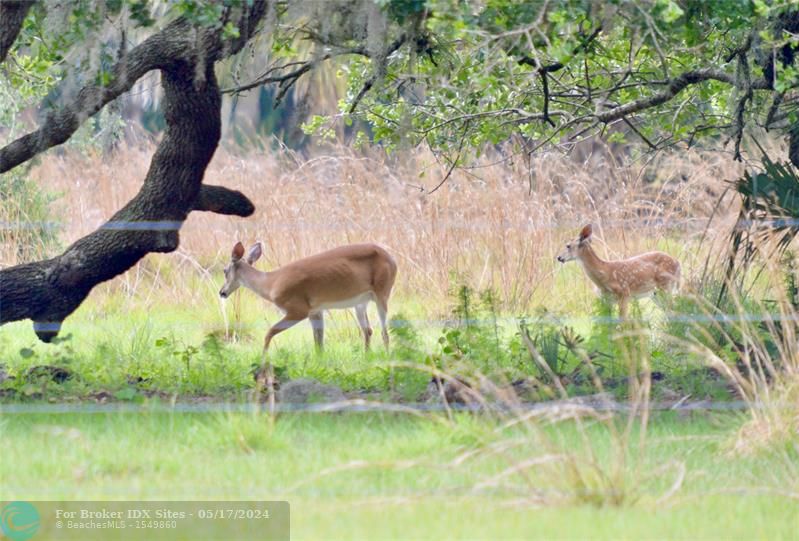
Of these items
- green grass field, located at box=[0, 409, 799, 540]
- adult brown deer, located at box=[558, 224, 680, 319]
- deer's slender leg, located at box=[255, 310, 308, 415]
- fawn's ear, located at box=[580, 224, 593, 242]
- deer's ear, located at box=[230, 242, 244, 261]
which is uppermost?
fawn's ear, located at box=[580, 224, 593, 242]

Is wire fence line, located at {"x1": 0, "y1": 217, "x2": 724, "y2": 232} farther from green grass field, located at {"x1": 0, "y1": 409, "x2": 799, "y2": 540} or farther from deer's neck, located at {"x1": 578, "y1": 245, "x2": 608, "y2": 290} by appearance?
green grass field, located at {"x1": 0, "y1": 409, "x2": 799, "y2": 540}

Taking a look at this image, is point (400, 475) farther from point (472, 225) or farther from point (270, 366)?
point (472, 225)

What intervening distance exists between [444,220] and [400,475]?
6.91m

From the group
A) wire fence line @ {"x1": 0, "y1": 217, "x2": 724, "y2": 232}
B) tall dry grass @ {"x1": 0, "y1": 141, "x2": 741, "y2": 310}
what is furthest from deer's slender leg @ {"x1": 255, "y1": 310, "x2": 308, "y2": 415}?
wire fence line @ {"x1": 0, "y1": 217, "x2": 724, "y2": 232}

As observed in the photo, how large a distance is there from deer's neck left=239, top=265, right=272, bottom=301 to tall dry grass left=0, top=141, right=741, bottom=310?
923mm

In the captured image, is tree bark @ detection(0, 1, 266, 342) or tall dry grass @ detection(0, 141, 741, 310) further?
tall dry grass @ detection(0, 141, 741, 310)

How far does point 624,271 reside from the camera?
11.2 metres

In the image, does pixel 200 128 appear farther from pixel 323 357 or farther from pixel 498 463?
pixel 498 463

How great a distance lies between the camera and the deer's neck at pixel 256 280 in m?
10.6

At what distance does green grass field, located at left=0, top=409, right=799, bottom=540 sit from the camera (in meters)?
4.78

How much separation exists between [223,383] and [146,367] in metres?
0.83

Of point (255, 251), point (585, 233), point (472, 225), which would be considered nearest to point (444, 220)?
point (472, 225)

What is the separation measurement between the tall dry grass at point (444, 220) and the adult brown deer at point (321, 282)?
827mm

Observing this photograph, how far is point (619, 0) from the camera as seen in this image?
616cm
